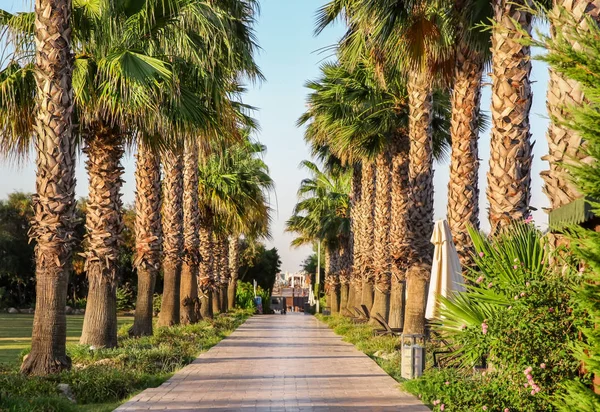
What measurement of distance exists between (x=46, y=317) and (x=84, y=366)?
1.63 meters

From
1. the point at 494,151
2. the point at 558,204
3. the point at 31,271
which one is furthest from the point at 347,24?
the point at 31,271

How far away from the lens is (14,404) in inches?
387

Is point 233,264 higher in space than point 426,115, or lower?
lower

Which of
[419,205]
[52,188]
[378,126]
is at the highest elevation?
[378,126]

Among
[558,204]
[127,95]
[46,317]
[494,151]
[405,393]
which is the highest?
[127,95]

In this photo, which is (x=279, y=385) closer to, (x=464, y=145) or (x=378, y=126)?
(x=464, y=145)

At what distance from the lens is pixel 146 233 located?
21.5 metres

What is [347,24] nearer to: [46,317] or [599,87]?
[46,317]

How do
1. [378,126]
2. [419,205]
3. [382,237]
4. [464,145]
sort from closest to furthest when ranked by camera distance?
[464,145] < [419,205] < [378,126] < [382,237]

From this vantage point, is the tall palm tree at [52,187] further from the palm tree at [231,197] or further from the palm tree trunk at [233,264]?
the palm tree trunk at [233,264]

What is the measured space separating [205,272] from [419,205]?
1790 centimetres

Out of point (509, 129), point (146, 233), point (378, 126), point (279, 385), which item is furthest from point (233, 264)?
point (509, 129)

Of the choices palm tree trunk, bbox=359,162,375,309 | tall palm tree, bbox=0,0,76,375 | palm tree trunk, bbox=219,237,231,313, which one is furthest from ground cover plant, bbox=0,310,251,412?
palm tree trunk, bbox=219,237,231,313

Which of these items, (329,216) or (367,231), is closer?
(367,231)
